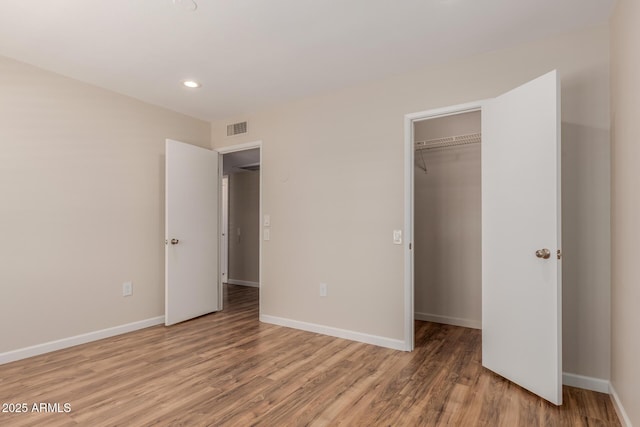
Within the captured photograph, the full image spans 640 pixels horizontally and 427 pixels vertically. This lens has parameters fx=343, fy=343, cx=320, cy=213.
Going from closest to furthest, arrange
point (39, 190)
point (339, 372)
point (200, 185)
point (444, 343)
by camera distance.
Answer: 1. point (339, 372)
2. point (39, 190)
3. point (444, 343)
4. point (200, 185)

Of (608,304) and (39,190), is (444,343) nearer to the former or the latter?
(608,304)

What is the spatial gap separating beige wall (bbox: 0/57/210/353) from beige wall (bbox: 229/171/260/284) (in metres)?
2.52

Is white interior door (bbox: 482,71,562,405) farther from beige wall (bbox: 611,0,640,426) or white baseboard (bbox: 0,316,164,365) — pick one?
white baseboard (bbox: 0,316,164,365)

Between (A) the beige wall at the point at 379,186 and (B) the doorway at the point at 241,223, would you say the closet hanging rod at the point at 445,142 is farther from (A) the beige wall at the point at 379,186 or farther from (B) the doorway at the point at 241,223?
(B) the doorway at the point at 241,223

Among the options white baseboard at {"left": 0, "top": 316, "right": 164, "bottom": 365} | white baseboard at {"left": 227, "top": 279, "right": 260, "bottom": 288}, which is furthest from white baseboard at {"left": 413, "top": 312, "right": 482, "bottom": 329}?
white baseboard at {"left": 227, "top": 279, "right": 260, "bottom": 288}

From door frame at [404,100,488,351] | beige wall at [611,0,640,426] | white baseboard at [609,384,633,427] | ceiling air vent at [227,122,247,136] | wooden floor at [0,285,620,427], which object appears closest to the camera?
beige wall at [611,0,640,426]

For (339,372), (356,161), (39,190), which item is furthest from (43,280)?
(356,161)

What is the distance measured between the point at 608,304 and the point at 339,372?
1.91 meters

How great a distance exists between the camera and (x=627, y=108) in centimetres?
191

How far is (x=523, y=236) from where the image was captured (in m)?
2.33

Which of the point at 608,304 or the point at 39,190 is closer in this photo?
the point at 608,304

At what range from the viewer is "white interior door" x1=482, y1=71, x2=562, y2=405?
215 centimetres

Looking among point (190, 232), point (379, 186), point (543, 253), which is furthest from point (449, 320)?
point (190, 232)

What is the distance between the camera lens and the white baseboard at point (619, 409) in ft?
6.14
